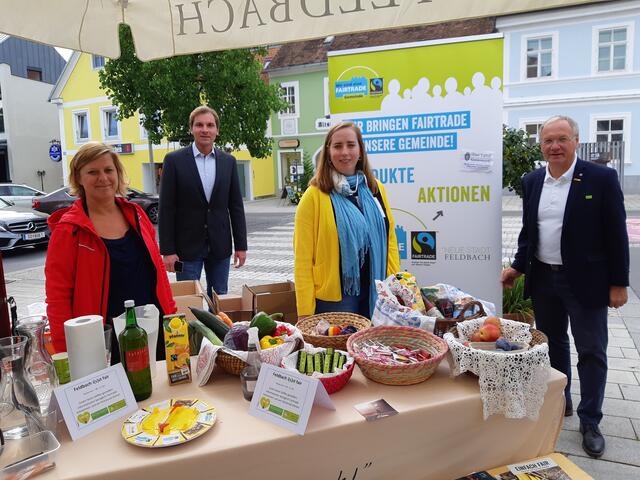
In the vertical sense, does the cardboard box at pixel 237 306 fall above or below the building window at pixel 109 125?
below

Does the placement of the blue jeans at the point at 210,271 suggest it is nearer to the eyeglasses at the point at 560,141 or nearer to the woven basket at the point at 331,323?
the woven basket at the point at 331,323

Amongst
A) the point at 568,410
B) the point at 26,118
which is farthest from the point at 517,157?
the point at 26,118

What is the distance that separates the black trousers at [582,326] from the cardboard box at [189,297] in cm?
209

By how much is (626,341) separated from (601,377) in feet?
6.66

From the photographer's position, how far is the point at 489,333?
1819 millimetres

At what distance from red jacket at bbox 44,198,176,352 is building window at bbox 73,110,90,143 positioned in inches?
954

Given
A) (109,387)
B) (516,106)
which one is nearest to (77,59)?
(516,106)

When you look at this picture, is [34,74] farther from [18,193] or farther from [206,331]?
[206,331]

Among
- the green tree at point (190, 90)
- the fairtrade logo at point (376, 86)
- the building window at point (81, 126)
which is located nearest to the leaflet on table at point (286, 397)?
the fairtrade logo at point (376, 86)

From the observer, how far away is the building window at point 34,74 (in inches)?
1057

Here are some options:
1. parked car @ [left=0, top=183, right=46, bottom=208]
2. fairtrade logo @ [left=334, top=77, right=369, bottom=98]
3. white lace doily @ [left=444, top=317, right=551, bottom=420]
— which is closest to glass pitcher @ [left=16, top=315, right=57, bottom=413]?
white lace doily @ [left=444, top=317, right=551, bottom=420]

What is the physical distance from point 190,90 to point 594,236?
13116mm

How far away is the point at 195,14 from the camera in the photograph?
2.07m

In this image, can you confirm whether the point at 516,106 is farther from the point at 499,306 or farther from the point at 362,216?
the point at 362,216
